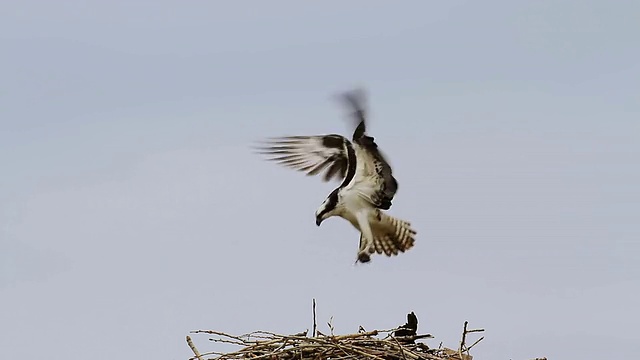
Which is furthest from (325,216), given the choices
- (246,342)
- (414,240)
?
(246,342)

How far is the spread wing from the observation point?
10.4 meters

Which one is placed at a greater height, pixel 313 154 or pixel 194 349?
pixel 313 154

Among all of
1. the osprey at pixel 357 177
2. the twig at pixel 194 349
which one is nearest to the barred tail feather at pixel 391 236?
the osprey at pixel 357 177

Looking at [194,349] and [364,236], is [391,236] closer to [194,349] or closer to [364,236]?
[364,236]

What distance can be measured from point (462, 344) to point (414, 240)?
2.28 meters

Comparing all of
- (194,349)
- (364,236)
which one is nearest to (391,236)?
(364,236)

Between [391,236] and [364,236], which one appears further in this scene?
[391,236]

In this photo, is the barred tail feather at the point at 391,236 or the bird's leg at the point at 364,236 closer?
the bird's leg at the point at 364,236

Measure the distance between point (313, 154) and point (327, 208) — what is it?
Answer: 742mm

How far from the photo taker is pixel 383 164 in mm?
9844

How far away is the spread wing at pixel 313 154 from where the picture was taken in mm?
10414

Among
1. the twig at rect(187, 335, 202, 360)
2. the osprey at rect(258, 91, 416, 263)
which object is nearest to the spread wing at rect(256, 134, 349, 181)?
the osprey at rect(258, 91, 416, 263)

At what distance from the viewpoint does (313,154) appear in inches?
416

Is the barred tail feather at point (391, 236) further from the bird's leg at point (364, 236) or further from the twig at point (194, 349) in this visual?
Result: the twig at point (194, 349)
